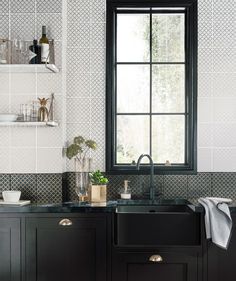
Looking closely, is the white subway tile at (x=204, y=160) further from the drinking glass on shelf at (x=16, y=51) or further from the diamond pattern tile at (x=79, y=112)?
the drinking glass on shelf at (x=16, y=51)

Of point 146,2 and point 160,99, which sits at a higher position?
point 146,2

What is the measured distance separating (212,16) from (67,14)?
4.05 ft

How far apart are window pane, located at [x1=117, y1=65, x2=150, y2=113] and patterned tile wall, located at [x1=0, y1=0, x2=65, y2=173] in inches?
23.2

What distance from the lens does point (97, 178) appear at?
12.9ft

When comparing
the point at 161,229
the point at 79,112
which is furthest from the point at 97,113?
the point at 161,229

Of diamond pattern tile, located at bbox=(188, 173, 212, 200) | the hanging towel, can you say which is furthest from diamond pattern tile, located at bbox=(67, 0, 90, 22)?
the hanging towel

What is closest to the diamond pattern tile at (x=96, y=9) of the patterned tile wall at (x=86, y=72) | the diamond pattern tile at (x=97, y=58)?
the patterned tile wall at (x=86, y=72)

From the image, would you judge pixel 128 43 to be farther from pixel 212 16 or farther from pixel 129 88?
pixel 212 16

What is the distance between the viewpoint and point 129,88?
14.1 ft

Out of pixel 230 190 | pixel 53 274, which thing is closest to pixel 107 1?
pixel 230 190

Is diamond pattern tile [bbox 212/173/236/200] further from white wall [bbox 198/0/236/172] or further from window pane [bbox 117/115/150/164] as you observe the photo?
window pane [bbox 117/115/150/164]

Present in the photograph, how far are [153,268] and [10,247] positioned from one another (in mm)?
1027

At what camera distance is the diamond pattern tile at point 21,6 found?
12.9ft

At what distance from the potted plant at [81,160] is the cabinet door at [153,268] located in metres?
0.66
